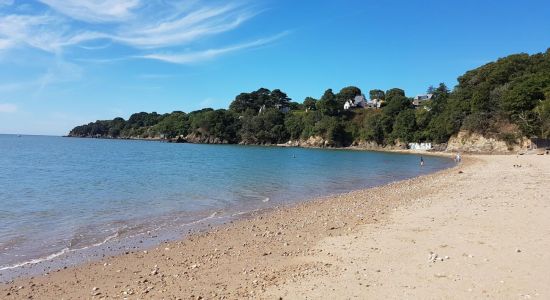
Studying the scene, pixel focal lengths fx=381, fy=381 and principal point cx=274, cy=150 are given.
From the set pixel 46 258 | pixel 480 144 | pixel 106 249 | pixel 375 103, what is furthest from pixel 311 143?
pixel 46 258

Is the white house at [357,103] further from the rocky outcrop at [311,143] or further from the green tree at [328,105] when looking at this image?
the rocky outcrop at [311,143]

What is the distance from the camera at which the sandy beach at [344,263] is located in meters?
7.15

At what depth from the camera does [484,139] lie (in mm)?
80188

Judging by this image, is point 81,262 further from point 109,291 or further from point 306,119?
point 306,119

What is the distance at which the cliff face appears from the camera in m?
73.1

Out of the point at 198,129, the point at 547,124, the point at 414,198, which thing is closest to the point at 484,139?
the point at 547,124

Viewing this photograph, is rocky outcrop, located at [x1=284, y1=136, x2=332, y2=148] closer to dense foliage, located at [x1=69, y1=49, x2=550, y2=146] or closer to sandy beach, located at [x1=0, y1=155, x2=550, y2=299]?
dense foliage, located at [x1=69, y1=49, x2=550, y2=146]

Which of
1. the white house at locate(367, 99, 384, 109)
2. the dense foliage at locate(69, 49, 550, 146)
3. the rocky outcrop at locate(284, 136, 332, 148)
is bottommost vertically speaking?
the rocky outcrop at locate(284, 136, 332, 148)

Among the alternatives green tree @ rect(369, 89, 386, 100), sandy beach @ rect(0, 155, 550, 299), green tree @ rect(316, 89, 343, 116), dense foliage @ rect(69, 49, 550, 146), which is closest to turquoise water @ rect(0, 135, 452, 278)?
sandy beach @ rect(0, 155, 550, 299)

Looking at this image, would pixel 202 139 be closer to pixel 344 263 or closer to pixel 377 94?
pixel 377 94

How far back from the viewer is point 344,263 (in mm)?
8805

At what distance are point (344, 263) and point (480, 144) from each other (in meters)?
83.5

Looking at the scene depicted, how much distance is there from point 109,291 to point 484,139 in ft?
284

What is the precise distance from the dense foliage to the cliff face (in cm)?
136
